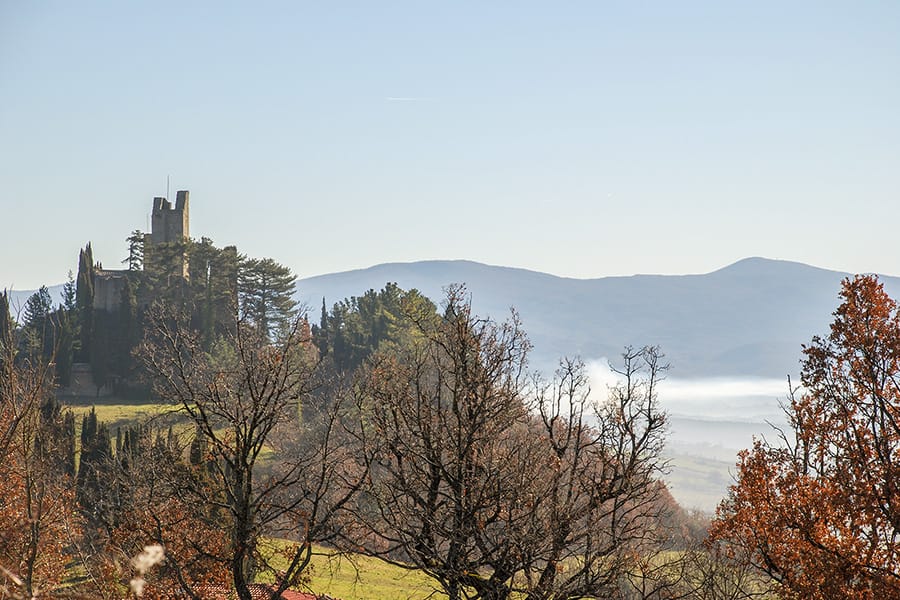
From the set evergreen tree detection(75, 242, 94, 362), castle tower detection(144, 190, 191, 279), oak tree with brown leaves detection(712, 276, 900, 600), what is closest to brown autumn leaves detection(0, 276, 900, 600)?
oak tree with brown leaves detection(712, 276, 900, 600)

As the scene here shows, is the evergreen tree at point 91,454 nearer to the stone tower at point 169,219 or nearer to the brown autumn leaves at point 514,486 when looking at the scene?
the brown autumn leaves at point 514,486

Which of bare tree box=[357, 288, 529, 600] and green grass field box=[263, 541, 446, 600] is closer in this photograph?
bare tree box=[357, 288, 529, 600]

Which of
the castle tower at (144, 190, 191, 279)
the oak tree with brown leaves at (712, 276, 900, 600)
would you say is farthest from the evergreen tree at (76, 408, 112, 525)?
the castle tower at (144, 190, 191, 279)

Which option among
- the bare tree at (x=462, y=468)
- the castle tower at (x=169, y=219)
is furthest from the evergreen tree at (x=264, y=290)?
the bare tree at (x=462, y=468)

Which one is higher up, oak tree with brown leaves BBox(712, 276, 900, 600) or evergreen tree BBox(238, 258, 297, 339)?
evergreen tree BBox(238, 258, 297, 339)

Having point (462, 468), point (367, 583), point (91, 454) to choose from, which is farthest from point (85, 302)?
point (462, 468)

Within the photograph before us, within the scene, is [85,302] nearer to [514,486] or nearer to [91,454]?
[91,454]

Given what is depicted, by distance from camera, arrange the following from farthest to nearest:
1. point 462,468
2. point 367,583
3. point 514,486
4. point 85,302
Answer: point 85,302, point 367,583, point 462,468, point 514,486

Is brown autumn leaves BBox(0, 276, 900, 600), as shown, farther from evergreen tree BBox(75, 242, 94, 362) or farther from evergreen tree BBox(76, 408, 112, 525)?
evergreen tree BBox(75, 242, 94, 362)

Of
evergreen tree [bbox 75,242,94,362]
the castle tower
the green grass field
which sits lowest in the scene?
the green grass field

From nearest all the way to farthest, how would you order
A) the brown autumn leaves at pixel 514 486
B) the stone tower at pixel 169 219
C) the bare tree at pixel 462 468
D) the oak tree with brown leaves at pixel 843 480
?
the oak tree with brown leaves at pixel 843 480, the brown autumn leaves at pixel 514 486, the bare tree at pixel 462 468, the stone tower at pixel 169 219

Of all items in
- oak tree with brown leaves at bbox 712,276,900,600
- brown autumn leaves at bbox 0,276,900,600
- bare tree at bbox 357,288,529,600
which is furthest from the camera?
bare tree at bbox 357,288,529,600

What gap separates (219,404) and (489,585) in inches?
255

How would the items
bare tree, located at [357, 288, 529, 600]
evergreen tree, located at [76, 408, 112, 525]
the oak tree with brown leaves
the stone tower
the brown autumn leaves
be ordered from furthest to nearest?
the stone tower → evergreen tree, located at [76, 408, 112, 525] → bare tree, located at [357, 288, 529, 600] → the brown autumn leaves → the oak tree with brown leaves
